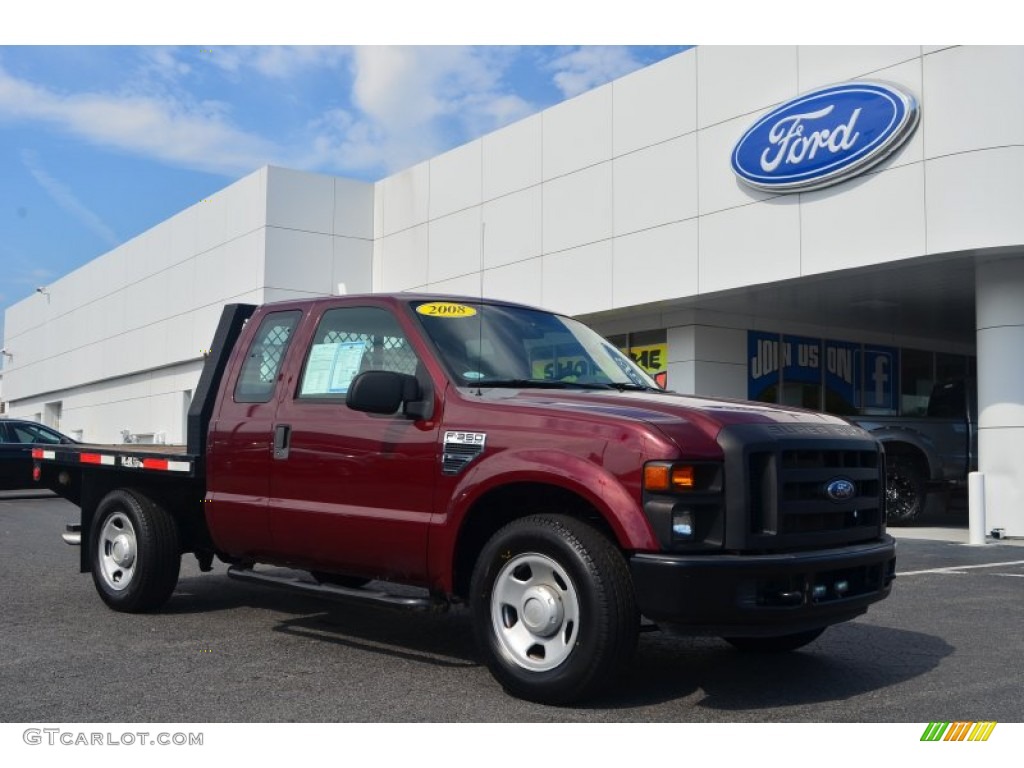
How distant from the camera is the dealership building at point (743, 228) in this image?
1397cm

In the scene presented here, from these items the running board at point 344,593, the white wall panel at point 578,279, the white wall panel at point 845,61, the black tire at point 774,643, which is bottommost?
the black tire at point 774,643

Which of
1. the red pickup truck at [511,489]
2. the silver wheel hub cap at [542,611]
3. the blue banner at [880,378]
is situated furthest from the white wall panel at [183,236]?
the silver wheel hub cap at [542,611]

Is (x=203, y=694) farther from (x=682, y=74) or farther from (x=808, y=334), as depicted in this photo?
(x=808, y=334)

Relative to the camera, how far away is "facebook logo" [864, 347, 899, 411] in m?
21.2

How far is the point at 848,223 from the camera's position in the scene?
1488 centimetres

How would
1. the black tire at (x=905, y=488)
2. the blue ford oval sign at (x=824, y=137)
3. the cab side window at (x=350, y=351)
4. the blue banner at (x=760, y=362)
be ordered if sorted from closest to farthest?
the cab side window at (x=350, y=351) < the blue ford oval sign at (x=824, y=137) < the black tire at (x=905, y=488) < the blue banner at (x=760, y=362)

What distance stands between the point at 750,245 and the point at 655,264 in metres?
2.10

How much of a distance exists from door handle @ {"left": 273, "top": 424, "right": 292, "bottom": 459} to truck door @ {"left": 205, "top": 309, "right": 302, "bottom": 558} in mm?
62

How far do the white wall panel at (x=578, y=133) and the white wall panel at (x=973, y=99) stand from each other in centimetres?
632

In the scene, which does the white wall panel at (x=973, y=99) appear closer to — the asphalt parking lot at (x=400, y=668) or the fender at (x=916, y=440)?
the fender at (x=916, y=440)

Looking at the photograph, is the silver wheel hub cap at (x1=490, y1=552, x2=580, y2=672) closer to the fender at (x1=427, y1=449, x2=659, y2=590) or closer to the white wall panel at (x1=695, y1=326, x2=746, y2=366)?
the fender at (x1=427, y1=449, x2=659, y2=590)

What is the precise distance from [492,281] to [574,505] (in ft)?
55.1

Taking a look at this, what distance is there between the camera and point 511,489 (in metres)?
4.96

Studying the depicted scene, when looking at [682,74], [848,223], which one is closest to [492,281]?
[682,74]
